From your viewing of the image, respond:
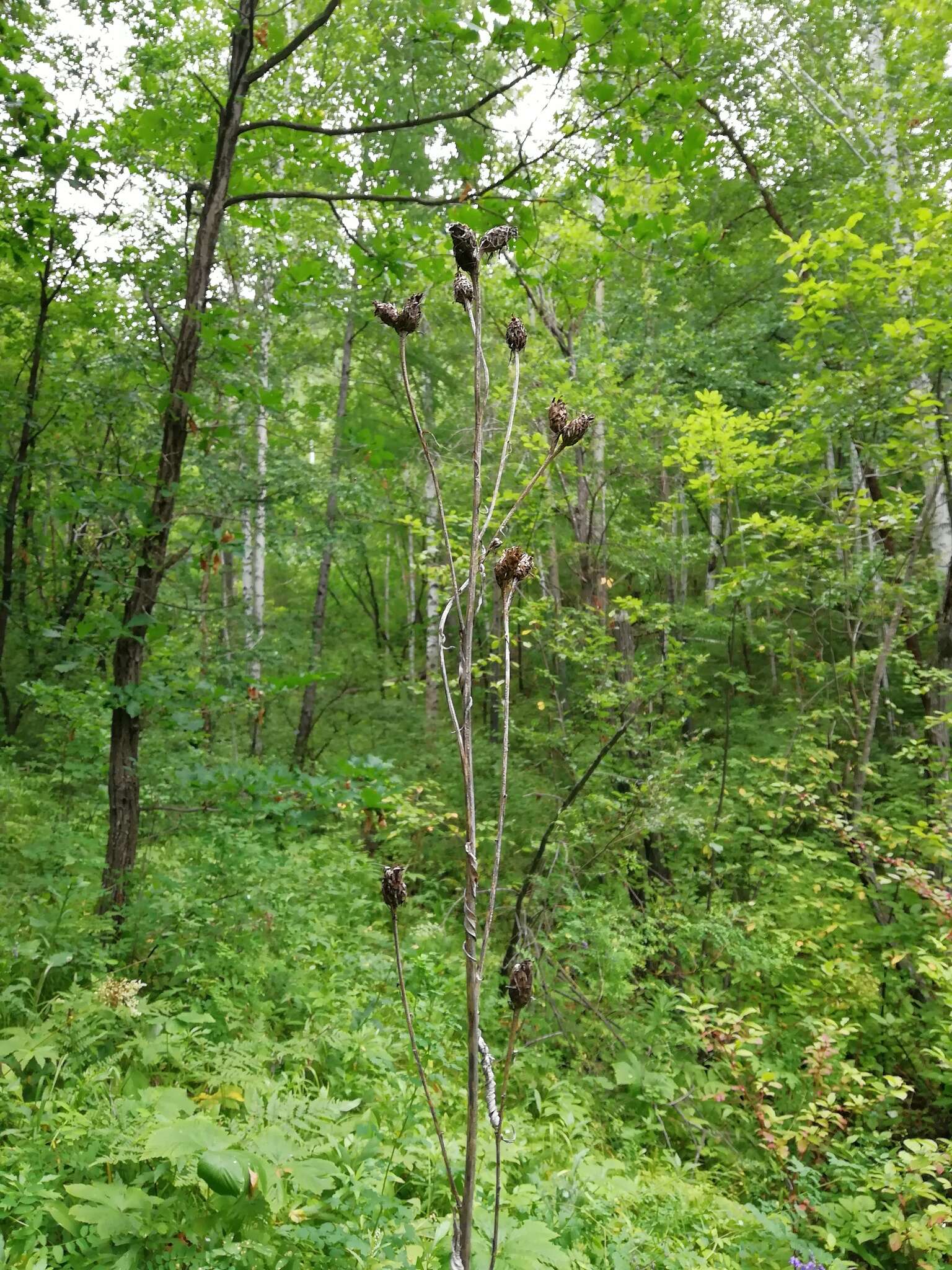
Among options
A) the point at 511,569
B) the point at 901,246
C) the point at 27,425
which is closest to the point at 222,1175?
the point at 511,569

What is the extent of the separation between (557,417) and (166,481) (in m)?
2.35

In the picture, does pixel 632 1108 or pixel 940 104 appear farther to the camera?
pixel 940 104

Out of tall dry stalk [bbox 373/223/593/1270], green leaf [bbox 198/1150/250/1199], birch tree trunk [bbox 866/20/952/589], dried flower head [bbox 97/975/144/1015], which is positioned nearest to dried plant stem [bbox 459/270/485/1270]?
tall dry stalk [bbox 373/223/593/1270]

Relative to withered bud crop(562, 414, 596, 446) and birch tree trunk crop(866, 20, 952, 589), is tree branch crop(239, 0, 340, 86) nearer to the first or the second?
withered bud crop(562, 414, 596, 446)

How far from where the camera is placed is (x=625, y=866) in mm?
5016

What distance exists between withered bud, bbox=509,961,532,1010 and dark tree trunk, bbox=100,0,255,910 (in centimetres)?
231

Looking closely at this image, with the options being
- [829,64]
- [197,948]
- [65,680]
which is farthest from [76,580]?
[829,64]

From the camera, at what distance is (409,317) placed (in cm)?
96

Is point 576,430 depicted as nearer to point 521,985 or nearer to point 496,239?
point 496,239

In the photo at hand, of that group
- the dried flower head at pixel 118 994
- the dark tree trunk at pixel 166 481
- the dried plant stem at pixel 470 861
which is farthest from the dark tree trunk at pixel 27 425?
the dried plant stem at pixel 470 861

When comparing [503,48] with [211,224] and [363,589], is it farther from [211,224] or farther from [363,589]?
[363,589]

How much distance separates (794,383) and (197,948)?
572 centimetres

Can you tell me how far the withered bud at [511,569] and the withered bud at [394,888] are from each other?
1.32 ft

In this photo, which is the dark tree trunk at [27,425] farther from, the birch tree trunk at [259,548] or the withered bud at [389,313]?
the withered bud at [389,313]
